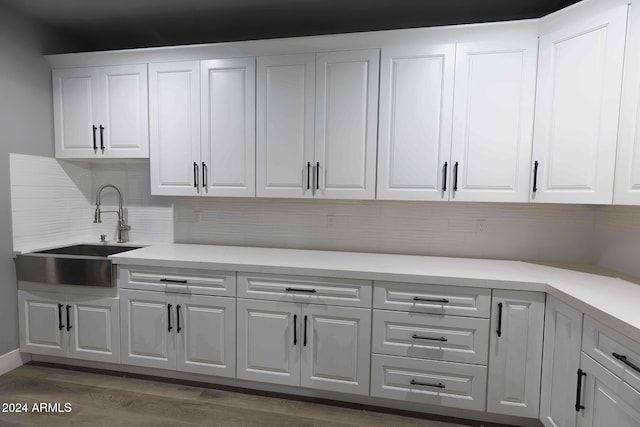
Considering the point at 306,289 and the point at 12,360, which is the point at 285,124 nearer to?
the point at 306,289

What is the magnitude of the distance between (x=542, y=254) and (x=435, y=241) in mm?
729

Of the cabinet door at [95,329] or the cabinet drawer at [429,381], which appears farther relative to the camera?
the cabinet door at [95,329]

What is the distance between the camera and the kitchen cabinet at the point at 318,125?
218cm

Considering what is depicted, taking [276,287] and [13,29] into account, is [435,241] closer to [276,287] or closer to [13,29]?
[276,287]

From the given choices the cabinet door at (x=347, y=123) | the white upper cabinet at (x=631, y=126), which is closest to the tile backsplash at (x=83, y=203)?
the cabinet door at (x=347, y=123)

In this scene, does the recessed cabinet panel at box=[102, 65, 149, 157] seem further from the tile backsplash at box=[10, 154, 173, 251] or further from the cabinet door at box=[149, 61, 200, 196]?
the tile backsplash at box=[10, 154, 173, 251]

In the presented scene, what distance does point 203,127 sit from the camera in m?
2.40

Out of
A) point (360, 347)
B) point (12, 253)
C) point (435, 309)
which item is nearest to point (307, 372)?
point (360, 347)

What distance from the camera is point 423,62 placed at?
2.08 m

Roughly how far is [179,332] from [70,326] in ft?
2.86

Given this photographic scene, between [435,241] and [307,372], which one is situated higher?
[435,241]

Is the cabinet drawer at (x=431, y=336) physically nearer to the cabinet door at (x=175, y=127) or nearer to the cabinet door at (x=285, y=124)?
the cabinet door at (x=285, y=124)

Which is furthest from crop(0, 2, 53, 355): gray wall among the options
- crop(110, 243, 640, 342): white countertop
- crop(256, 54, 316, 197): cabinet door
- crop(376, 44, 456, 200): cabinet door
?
crop(376, 44, 456, 200): cabinet door

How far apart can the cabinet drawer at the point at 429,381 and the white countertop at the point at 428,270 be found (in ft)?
1.63
